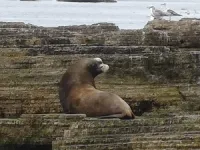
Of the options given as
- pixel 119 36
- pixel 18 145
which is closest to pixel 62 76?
pixel 18 145

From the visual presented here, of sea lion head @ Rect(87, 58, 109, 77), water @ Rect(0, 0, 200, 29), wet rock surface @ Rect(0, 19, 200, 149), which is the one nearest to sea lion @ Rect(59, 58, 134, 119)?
sea lion head @ Rect(87, 58, 109, 77)

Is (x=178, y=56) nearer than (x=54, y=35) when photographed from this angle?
Yes

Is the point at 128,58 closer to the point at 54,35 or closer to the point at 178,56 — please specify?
the point at 178,56

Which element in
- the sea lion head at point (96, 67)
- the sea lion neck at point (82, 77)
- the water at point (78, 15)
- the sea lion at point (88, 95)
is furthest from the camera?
the water at point (78, 15)

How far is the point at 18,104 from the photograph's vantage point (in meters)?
10.6

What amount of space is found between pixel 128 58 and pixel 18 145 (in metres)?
2.96

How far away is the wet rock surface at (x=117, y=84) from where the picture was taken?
328 inches

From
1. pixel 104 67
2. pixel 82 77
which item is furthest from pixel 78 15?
pixel 82 77

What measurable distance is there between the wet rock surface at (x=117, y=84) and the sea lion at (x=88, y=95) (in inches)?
11.3

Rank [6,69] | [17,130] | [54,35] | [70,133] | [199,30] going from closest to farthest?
[70,133], [17,130], [6,69], [199,30], [54,35]

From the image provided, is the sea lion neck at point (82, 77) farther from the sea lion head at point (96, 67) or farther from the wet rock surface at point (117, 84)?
the wet rock surface at point (117, 84)

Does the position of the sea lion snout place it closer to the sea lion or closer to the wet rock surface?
the sea lion

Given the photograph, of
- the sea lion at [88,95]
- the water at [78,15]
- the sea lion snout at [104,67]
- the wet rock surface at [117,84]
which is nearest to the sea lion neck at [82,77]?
the sea lion at [88,95]

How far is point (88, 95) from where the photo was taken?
32.9 ft
